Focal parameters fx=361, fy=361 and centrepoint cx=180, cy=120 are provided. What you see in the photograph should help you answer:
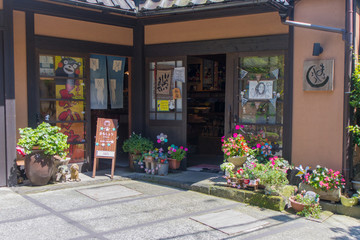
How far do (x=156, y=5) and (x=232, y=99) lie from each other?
2599mm

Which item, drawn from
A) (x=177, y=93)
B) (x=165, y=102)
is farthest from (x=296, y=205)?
(x=165, y=102)

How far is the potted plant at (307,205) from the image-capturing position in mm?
5883

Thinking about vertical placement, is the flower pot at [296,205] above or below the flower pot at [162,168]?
below

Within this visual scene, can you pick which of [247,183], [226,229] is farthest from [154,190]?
[226,229]

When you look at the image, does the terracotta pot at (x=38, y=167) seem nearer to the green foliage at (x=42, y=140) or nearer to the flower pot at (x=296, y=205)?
the green foliage at (x=42, y=140)

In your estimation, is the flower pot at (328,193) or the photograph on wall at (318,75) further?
the photograph on wall at (318,75)

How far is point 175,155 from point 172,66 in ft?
7.13

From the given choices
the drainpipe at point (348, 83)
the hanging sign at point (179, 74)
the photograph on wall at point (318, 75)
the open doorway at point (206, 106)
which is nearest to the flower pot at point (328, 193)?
the drainpipe at point (348, 83)

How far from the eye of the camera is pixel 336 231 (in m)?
5.34

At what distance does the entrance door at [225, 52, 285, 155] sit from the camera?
7.48 meters

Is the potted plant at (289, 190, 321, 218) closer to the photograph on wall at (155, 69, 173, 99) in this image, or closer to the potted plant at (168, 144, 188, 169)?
the potted plant at (168, 144, 188, 169)

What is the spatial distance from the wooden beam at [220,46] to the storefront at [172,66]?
0.02 meters

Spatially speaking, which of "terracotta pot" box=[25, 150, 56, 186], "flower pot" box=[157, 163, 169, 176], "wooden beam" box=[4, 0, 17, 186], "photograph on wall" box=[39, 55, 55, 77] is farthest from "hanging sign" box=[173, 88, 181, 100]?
"wooden beam" box=[4, 0, 17, 186]

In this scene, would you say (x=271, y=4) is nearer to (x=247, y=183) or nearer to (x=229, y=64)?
(x=229, y=64)
